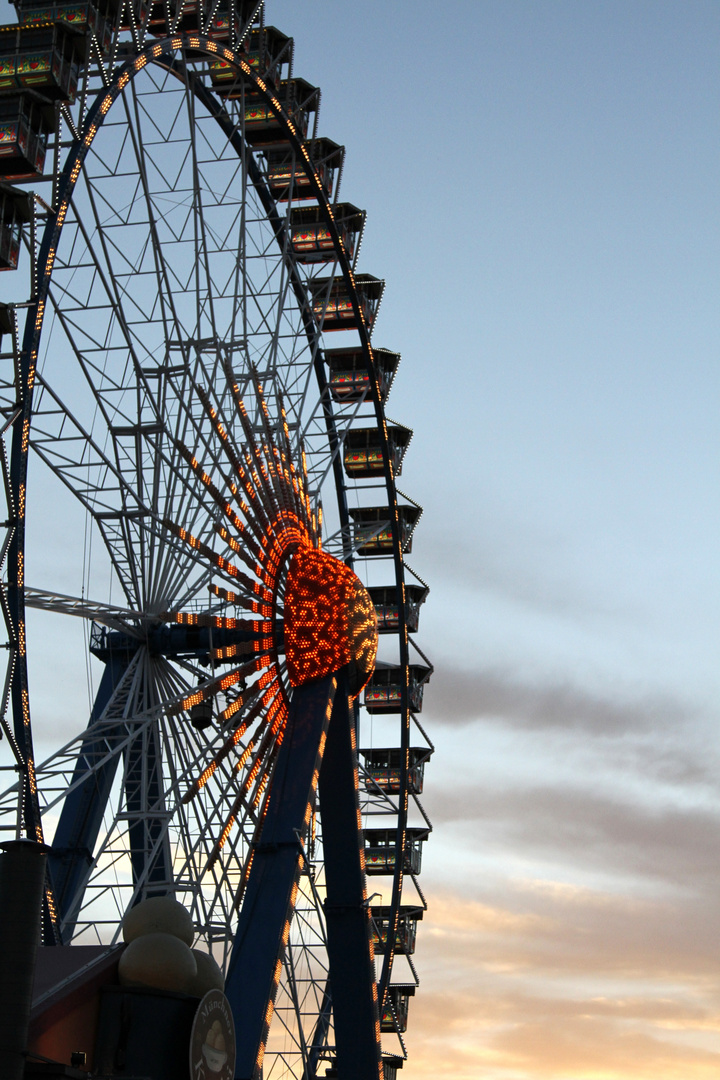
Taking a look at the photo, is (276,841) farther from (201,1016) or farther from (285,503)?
(201,1016)

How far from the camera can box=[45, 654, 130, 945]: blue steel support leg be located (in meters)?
24.2

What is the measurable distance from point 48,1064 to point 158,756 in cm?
911

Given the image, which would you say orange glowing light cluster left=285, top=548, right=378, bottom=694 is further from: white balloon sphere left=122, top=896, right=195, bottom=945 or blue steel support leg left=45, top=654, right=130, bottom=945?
white balloon sphere left=122, top=896, right=195, bottom=945

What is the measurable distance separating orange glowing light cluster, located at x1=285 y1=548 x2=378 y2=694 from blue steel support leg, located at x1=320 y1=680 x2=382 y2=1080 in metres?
0.67

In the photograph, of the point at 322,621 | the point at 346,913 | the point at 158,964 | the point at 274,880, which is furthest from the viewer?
the point at 346,913

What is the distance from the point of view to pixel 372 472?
31.8 metres

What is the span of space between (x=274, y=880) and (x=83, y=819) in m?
8.42

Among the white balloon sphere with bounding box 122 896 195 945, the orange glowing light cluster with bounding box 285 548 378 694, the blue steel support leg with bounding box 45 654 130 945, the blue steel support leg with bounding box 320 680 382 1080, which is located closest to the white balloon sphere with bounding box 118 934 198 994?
the white balloon sphere with bounding box 122 896 195 945

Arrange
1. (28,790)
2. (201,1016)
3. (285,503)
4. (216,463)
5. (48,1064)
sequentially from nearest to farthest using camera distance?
1. (48,1064)
2. (201,1016)
3. (28,790)
4. (216,463)
5. (285,503)

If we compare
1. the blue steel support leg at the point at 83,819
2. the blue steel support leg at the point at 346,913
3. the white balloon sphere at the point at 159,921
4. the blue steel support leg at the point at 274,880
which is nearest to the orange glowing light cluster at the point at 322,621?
the blue steel support leg at the point at 274,880

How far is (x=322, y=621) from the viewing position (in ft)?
69.2

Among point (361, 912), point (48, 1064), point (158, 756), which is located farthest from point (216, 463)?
point (48, 1064)

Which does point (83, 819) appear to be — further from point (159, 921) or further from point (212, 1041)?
point (212, 1041)

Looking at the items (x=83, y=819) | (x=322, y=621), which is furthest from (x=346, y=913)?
(x=83, y=819)
